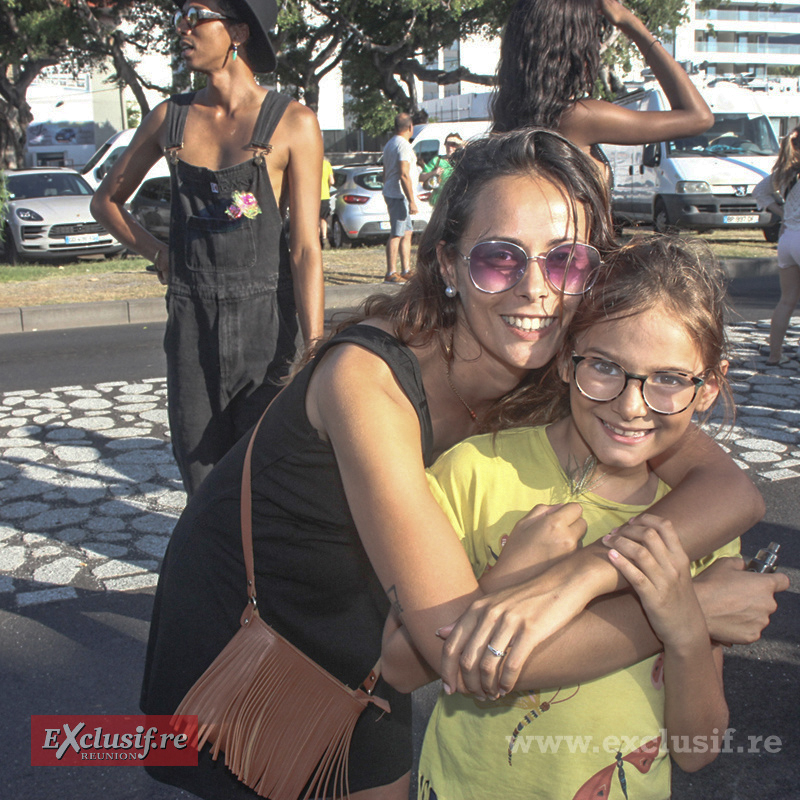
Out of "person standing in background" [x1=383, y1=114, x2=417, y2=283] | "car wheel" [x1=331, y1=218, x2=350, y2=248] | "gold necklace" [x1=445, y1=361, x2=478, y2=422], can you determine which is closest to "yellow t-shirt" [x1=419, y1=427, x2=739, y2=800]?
"gold necklace" [x1=445, y1=361, x2=478, y2=422]

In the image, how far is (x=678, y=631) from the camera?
54.6 inches

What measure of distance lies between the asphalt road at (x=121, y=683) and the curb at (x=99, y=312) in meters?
5.71

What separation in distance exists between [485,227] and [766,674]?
7.50 feet

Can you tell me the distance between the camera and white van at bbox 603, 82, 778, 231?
14852 mm

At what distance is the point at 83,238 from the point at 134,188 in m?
12.2

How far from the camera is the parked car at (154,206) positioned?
619 inches

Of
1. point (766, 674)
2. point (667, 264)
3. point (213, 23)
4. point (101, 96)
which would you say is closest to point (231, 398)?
point (213, 23)

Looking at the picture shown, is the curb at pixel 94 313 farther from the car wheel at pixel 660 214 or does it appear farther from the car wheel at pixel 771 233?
the car wheel at pixel 771 233

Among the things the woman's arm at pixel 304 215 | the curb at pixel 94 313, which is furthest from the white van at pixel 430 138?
the woman's arm at pixel 304 215

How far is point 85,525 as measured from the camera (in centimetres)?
433

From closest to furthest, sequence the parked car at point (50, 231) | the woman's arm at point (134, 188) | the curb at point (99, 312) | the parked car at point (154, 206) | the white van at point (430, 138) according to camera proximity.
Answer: the woman's arm at point (134, 188) → the curb at point (99, 312) → the parked car at point (50, 231) → the parked car at point (154, 206) → the white van at point (430, 138)

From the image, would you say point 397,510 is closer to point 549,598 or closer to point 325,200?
point 549,598
